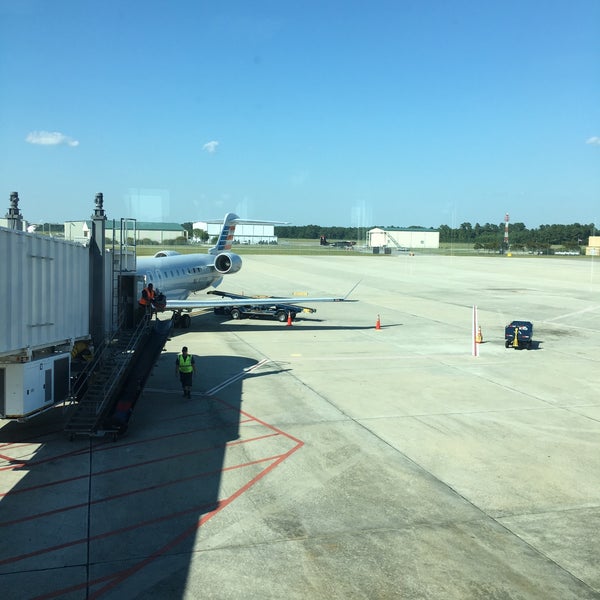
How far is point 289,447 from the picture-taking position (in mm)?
13469

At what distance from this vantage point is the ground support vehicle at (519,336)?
2631cm

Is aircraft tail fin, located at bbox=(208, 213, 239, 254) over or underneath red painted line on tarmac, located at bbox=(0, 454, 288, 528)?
over

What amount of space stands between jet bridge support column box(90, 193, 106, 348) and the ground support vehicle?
17487mm

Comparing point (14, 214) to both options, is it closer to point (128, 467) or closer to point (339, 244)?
point (128, 467)

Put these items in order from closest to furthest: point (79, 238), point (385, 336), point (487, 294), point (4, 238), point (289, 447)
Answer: point (4, 238), point (289, 447), point (79, 238), point (385, 336), point (487, 294)

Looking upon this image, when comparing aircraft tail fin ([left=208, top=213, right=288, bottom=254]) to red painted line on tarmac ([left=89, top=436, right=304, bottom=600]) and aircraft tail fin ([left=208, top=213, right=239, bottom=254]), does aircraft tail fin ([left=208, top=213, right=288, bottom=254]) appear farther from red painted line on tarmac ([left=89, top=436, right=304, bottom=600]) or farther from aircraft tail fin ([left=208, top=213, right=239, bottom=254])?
red painted line on tarmac ([left=89, top=436, right=304, bottom=600])

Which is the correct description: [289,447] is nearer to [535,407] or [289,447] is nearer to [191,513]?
[191,513]

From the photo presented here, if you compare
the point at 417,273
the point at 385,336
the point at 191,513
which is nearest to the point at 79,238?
the point at 191,513

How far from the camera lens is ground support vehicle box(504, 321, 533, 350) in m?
26.3

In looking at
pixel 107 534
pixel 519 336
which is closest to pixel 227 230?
pixel 519 336

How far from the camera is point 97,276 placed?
55.7ft

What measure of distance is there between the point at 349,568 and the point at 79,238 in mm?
12079

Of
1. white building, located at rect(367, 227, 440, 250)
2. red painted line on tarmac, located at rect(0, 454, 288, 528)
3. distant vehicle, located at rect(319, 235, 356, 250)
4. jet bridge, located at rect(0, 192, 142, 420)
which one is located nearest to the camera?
red painted line on tarmac, located at rect(0, 454, 288, 528)

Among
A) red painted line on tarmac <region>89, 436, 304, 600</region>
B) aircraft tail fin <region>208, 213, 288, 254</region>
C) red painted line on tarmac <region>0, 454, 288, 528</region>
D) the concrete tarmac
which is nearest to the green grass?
aircraft tail fin <region>208, 213, 288, 254</region>
